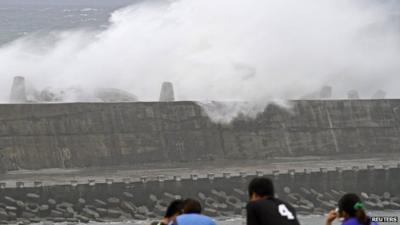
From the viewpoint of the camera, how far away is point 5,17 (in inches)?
4365

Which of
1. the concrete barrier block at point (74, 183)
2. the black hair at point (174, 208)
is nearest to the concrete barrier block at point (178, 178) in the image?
the concrete barrier block at point (74, 183)

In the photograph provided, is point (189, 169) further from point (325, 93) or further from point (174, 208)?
point (174, 208)

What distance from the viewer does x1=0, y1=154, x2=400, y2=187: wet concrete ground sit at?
26683 millimetres

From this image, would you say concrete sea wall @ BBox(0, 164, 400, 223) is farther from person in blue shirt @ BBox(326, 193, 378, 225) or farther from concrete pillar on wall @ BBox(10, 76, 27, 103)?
person in blue shirt @ BBox(326, 193, 378, 225)

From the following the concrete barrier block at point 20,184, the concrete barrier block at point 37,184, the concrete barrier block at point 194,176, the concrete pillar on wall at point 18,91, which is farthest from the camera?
the concrete pillar on wall at point 18,91

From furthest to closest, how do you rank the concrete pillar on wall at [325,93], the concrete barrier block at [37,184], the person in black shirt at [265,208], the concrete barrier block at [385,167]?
the concrete pillar on wall at [325,93] → the concrete barrier block at [385,167] → the concrete barrier block at [37,184] → the person in black shirt at [265,208]

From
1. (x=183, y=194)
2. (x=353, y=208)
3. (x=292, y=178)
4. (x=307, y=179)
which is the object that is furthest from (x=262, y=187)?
(x=307, y=179)

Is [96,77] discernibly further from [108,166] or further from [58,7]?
[58,7]

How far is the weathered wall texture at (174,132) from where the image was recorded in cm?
2953

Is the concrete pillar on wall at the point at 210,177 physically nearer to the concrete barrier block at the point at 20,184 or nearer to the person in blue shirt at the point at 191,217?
the concrete barrier block at the point at 20,184

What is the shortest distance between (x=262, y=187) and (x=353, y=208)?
0.70 m

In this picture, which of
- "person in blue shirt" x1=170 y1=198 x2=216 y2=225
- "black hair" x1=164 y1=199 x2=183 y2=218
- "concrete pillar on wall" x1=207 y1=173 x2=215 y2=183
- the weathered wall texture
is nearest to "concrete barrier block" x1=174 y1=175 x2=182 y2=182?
"concrete pillar on wall" x1=207 y1=173 x2=215 y2=183

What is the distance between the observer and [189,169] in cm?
3016

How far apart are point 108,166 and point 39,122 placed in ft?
8.15
